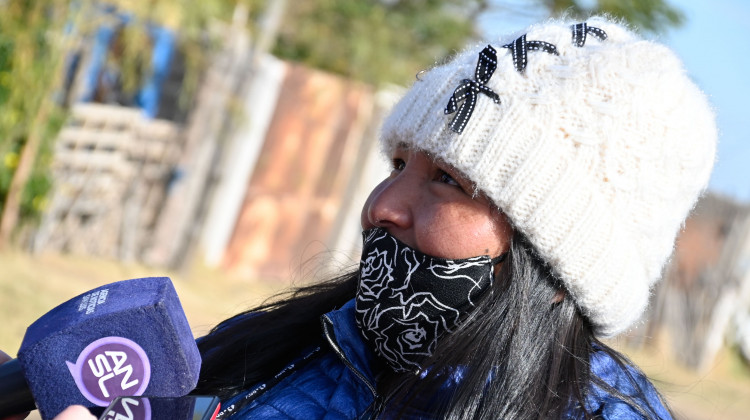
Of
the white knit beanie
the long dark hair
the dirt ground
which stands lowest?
the dirt ground

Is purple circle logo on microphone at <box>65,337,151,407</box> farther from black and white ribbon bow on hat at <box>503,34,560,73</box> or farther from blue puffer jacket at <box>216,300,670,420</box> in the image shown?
black and white ribbon bow on hat at <box>503,34,560,73</box>

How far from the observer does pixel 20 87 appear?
6.95 m

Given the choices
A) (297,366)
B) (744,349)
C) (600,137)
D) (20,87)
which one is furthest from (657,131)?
(744,349)

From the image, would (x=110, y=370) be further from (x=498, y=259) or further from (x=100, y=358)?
(x=498, y=259)

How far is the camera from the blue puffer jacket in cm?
177

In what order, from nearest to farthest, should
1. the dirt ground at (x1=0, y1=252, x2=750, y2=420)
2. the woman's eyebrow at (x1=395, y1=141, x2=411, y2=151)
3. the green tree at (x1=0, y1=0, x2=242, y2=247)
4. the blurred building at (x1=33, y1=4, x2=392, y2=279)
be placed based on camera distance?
1. the woman's eyebrow at (x1=395, y1=141, x2=411, y2=151)
2. the dirt ground at (x1=0, y1=252, x2=750, y2=420)
3. the green tree at (x1=0, y1=0, x2=242, y2=247)
4. the blurred building at (x1=33, y1=4, x2=392, y2=279)

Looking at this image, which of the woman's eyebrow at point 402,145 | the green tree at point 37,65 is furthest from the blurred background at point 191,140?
the woman's eyebrow at point 402,145

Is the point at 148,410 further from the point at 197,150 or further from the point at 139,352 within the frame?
the point at 197,150

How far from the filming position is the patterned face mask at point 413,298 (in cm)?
180

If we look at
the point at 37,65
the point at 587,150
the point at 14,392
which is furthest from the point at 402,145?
the point at 37,65

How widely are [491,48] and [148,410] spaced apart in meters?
1.04

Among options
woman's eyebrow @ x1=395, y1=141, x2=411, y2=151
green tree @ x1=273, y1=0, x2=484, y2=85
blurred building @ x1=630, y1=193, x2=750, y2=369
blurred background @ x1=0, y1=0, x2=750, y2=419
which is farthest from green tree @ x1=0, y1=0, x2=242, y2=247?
blurred building @ x1=630, y1=193, x2=750, y2=369

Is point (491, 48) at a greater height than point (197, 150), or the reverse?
point (491, 48)

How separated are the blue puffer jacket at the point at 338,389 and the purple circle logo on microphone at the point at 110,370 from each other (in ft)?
1.31
